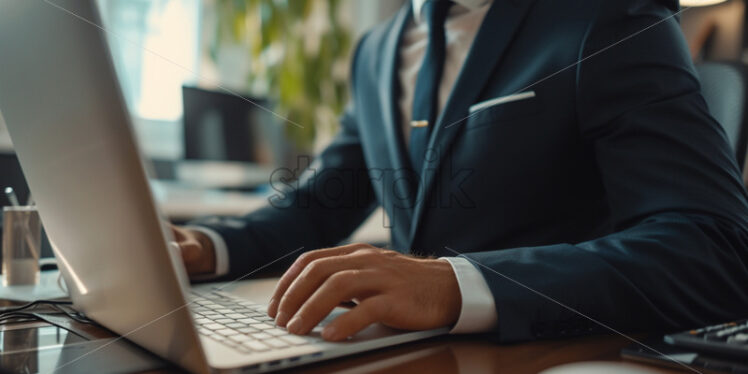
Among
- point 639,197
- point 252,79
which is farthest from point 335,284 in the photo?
point 252,79

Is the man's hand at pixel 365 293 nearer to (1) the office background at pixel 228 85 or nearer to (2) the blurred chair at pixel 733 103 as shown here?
(2) the blurred chair at pixel 733 103

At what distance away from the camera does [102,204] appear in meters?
0.32

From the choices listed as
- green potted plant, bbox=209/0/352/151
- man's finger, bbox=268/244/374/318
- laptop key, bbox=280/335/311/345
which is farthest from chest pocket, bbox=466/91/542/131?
green potted plant, bbox=209/0/352/151

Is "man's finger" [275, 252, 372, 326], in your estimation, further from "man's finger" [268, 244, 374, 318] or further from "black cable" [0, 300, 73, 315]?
"black cable" [0, 300, 73, 315]

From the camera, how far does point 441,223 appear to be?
2.65ft

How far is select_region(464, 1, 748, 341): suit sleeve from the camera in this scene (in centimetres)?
47

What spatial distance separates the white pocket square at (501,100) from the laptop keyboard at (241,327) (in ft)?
1.40

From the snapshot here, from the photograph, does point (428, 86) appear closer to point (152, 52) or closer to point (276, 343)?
point (276, 343)

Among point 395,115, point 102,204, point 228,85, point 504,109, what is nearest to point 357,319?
point 102,204

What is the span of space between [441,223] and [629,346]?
419 millimetres

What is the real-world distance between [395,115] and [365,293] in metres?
0.52

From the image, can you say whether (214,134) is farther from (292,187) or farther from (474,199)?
(474,199)

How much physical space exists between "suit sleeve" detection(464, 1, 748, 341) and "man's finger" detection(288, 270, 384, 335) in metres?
0.11

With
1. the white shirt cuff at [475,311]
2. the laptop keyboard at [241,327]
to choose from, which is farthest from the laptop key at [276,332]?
the white shirt cuff at [475,311]
